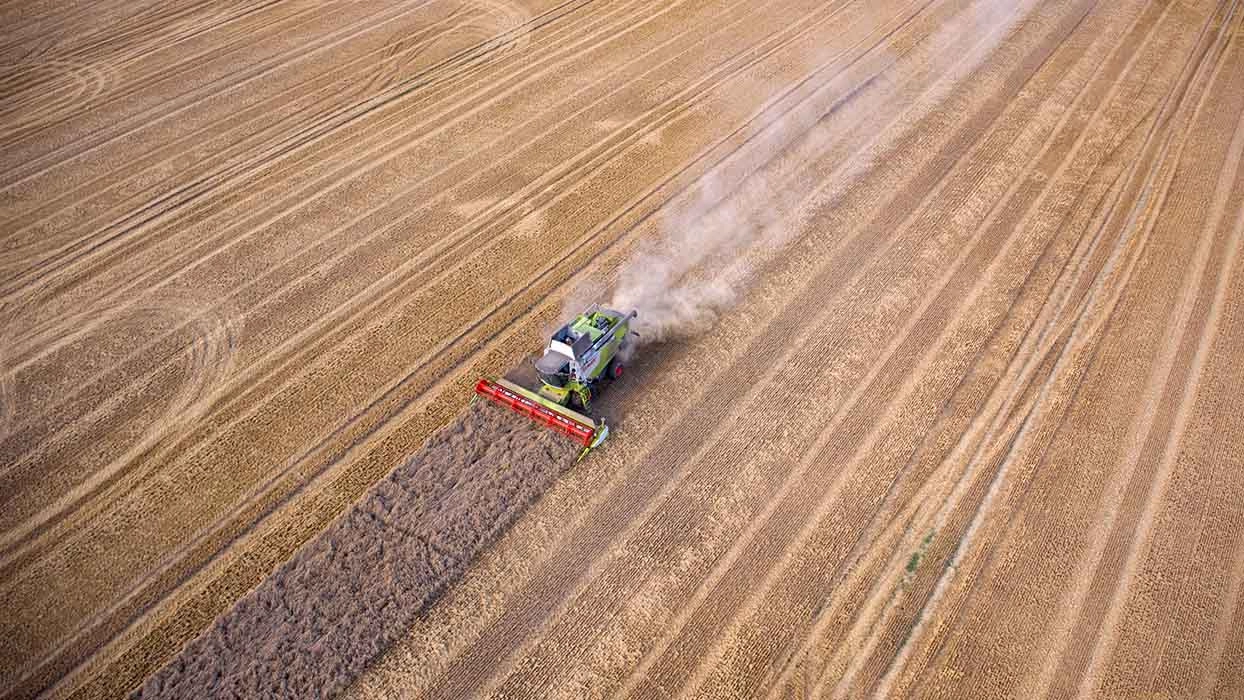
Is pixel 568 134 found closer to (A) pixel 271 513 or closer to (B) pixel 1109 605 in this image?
(A) pixel 271 513

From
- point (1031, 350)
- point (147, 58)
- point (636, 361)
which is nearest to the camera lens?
point (636, 361)

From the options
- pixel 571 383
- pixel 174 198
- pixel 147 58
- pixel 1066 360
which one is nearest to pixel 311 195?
pixel 174 198

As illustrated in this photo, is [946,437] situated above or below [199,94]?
below

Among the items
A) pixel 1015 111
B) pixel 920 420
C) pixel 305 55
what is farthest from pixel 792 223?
pixel 305 55

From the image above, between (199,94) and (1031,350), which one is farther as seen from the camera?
(199,94)

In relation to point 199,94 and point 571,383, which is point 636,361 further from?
point 199,94
